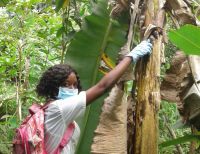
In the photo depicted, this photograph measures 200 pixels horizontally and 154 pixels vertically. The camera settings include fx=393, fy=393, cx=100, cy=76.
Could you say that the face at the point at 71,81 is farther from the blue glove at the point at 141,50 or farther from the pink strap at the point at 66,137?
the blue glove at the point at 141,50

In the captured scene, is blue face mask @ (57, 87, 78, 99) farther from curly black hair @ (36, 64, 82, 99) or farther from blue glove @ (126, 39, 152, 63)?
blue glove @ (126, 39, 152, 63)

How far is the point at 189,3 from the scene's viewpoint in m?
2.05

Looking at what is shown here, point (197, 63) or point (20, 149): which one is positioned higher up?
point (197, 63)

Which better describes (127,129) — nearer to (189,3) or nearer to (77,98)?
(77,98)

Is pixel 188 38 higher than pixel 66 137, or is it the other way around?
pixel 188 38

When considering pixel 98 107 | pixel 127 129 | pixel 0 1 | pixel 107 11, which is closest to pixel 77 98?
pixel 127 129

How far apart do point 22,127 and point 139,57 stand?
23.9 inches

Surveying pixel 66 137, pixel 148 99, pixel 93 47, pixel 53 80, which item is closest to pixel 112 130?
pixel 148 99

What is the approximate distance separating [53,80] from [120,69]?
0.35 m

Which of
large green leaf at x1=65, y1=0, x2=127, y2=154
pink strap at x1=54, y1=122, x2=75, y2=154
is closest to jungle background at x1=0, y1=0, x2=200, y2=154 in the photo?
large green leaf at x1=65, y1=0, x2=127, y2=154

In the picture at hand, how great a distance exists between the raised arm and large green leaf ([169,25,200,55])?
30 cm

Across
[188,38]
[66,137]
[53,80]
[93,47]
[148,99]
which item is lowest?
[66,137]

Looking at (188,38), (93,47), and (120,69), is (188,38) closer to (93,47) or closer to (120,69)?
(120,69)

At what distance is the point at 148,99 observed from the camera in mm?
1688
